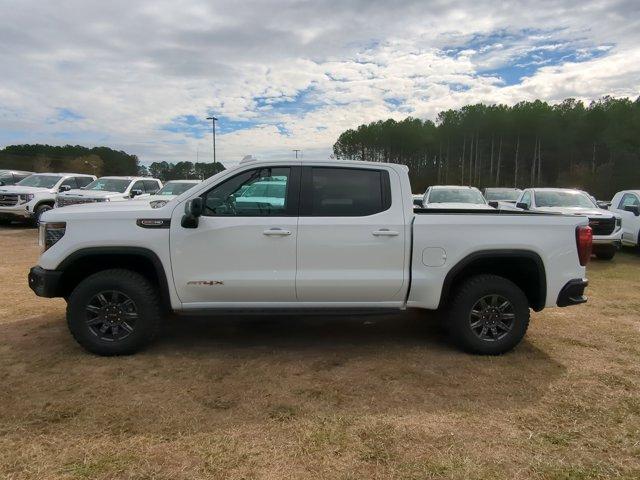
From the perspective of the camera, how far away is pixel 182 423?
333 cm

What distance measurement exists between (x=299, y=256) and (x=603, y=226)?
8.92 metres

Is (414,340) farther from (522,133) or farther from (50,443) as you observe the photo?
(522,133)

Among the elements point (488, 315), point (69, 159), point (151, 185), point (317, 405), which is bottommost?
point (317, 405)

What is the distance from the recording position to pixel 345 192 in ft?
15.0

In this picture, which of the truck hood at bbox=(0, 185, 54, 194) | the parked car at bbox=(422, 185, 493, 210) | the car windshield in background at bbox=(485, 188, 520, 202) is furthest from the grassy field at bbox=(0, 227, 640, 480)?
the car windshield in background at bbox=(485, 188, 520, 202)

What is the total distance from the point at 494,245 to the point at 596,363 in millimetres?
1478

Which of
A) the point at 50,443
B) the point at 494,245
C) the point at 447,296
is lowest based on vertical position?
the point at 50,443

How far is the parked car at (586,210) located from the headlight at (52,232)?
844 cm

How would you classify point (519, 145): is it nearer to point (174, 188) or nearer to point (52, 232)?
point (174, 188)

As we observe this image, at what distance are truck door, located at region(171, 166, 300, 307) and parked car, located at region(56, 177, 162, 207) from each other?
10.1 m

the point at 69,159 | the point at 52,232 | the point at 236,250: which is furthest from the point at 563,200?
the point at 69,159

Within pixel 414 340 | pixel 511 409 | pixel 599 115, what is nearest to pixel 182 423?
pixel 511 409

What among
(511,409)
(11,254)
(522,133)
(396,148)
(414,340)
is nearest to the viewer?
(511,409)

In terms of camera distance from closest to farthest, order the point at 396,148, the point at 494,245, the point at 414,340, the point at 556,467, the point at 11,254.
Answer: the point at 556,467, the point at 494,245, the point at 414,340, the point at 11,254, the point at 396,148
